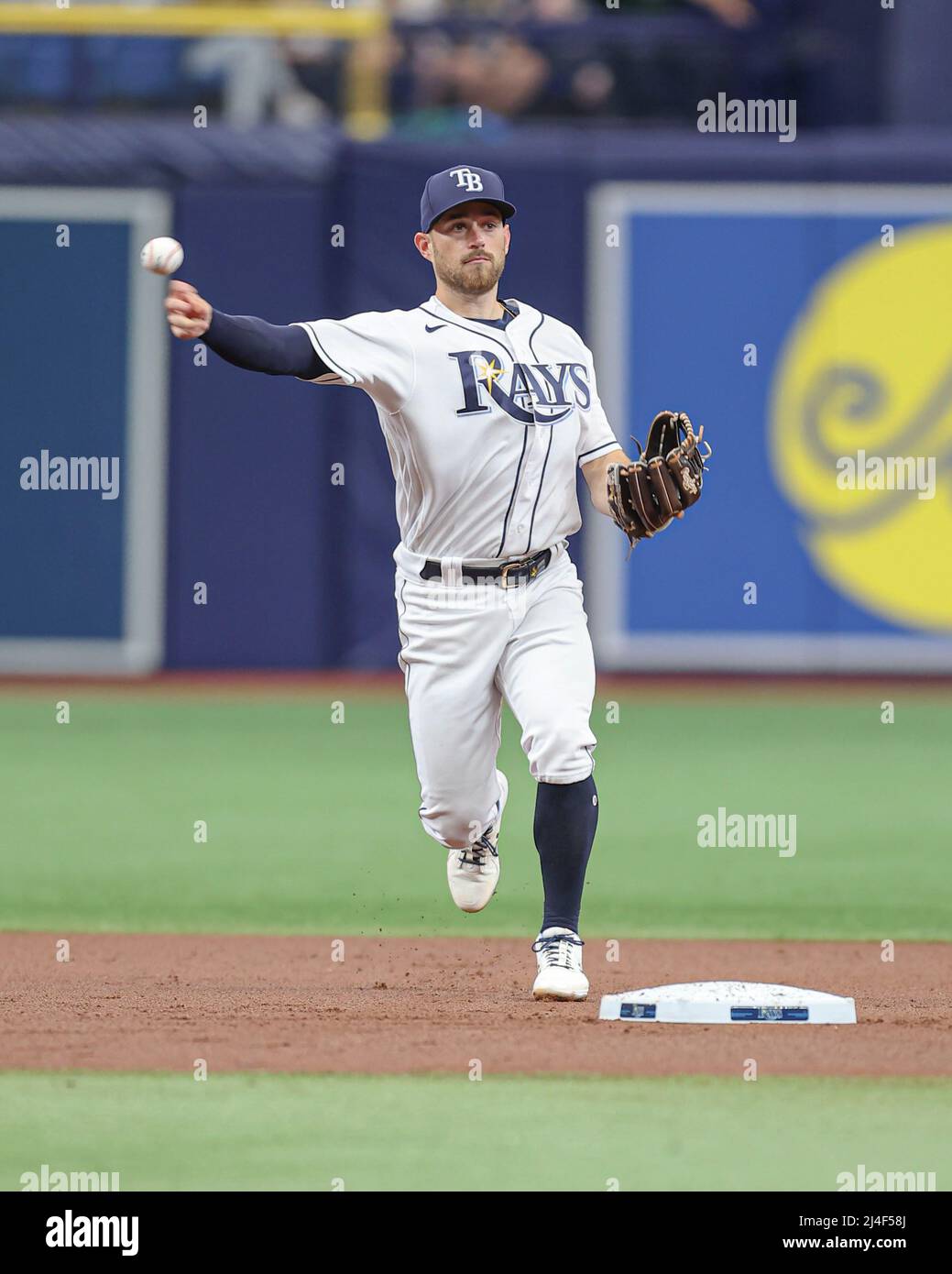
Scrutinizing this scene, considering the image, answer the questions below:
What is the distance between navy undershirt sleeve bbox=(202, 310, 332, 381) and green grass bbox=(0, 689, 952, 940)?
2319mm

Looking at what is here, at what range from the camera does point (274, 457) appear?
622 inches

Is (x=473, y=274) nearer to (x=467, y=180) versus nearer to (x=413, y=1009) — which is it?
(x=467, y=180)

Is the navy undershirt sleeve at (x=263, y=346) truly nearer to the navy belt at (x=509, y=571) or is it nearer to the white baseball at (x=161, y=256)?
the white baseball at (x=161, y=256)

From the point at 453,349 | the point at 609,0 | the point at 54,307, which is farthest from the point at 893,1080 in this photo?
the point at 609,0

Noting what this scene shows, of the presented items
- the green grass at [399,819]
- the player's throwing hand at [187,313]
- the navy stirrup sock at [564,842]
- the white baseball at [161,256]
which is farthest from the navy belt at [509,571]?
the green grass at [399,819]

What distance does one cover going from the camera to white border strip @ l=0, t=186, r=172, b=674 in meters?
15.7

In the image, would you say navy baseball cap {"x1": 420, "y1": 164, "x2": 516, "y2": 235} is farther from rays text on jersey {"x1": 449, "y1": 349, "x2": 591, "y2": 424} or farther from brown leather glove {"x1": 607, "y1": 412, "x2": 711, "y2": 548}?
brown leather glove {"x1": 607, "y1": 412, "x2": 711, "y2": 548}

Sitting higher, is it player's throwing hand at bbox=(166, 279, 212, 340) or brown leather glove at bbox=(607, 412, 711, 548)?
player's throwing hand at bbox=(166, 279, 212, 340)

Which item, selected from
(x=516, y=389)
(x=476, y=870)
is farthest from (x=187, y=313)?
(x=476, y=870)

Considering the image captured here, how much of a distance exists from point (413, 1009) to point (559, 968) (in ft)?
1.34

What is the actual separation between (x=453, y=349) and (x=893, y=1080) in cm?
237

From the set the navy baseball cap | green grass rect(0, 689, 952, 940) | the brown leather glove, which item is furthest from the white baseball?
green grass rect(0, 689, 952, 940)

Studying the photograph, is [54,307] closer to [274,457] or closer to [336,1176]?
[274,457]

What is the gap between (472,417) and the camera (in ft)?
21.3
